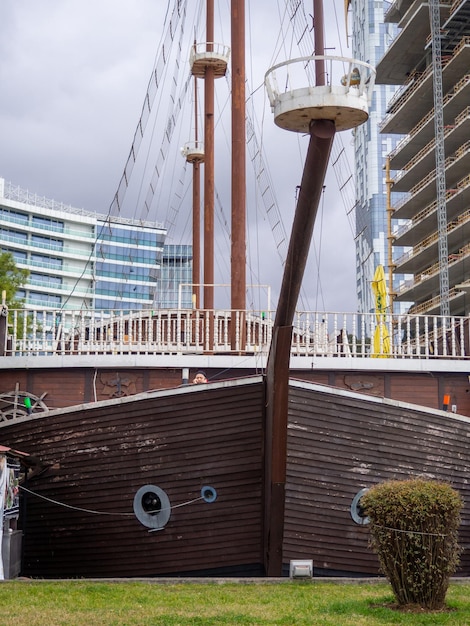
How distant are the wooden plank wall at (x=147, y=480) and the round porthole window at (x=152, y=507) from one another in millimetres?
70

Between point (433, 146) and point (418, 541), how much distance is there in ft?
122

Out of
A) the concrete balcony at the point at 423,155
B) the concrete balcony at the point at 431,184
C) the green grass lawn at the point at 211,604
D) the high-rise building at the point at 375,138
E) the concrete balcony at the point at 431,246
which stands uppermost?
the high-rise building at the point at 375,138

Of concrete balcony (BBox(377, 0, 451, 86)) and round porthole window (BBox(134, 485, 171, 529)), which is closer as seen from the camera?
round porthole window (BBox(134, 485, 171, 529))

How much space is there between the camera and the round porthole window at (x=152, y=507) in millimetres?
10492

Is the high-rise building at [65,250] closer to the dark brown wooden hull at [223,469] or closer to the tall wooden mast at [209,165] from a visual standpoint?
the tall wooden mast at [209,165]

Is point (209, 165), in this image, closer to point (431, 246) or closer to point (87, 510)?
point (87, 510)

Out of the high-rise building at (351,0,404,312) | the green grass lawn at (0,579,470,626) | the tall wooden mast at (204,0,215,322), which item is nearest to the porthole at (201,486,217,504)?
the green grass lawn at (0,579,470,626)

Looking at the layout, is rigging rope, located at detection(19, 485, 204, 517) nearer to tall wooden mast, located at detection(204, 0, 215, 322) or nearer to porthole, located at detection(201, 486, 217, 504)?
porthole, located at detection(201, 486, 217, 504)

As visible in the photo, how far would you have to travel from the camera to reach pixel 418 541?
7820 mm

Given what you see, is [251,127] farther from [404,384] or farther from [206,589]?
[206,589]

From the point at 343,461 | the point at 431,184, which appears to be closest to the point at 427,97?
the point at 431,184

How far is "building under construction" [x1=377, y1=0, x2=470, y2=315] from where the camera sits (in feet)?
131

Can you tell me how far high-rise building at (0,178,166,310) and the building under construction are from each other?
49.5 m

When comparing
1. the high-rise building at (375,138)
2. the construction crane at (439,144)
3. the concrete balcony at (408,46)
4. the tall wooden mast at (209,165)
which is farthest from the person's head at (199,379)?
the high-rise building at (375,138)
